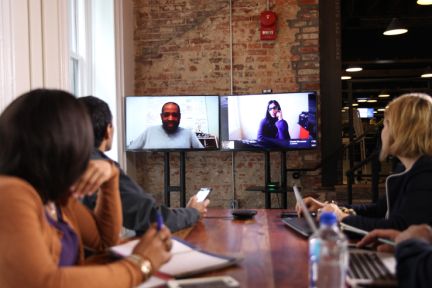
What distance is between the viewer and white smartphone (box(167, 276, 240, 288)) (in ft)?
2.78

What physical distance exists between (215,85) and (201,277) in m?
3.63

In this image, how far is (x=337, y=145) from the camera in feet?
14.2

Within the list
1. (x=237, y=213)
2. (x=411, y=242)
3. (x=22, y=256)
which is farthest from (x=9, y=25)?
(x=411, y=242)

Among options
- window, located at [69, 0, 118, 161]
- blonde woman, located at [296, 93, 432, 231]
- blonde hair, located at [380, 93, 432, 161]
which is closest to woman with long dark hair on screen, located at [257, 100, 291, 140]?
window, located at [69, 0, 118, 161]

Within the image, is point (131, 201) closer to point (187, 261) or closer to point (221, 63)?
point (187, 261)

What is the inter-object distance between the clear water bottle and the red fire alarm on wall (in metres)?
3.75

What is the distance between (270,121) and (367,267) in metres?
2.92

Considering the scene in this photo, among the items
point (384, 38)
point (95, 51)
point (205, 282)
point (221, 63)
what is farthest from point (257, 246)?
point (384, 38)

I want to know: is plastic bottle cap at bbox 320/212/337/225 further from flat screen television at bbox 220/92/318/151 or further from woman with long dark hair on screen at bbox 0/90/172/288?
flat screen television at bbox 220/92/318/151

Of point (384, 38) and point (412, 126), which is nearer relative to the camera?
point (412, 126)

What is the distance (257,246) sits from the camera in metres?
1.30

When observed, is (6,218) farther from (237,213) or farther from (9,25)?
(9,25)

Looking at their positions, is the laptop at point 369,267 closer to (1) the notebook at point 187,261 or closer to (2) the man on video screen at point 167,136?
(1) the notebook at point 187,261

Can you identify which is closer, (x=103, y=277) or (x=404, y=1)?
(x=103, y=277)
